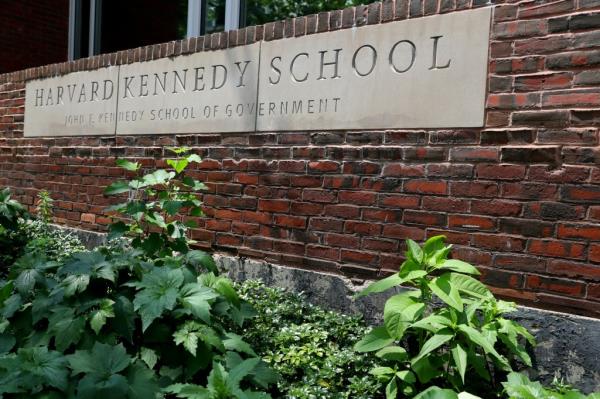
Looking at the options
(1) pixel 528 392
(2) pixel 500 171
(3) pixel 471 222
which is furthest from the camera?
(3) pixel 471 222

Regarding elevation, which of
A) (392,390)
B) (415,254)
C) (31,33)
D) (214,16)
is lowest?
(392,390)

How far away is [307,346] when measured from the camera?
10.2ft

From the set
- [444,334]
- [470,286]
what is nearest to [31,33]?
[470,286]

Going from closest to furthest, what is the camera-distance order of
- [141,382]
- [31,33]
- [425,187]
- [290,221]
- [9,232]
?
[141,382], [425,187], [290,221], [9,232], [31,33]

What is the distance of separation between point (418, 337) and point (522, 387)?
0.62 metres

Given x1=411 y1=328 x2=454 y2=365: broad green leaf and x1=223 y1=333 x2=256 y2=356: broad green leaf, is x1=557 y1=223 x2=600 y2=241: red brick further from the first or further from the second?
x1=223 y1=333 x2=256 y2=356: broad green leaf

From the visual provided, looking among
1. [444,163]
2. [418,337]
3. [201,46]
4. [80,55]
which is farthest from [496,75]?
[80,55]

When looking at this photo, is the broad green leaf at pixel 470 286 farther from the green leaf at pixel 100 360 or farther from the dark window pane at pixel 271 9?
the dark window pane at pixel 271 9

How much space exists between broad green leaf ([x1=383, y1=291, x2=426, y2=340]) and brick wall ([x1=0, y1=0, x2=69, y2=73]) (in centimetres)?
767

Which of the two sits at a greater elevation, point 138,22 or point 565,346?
point 138,22

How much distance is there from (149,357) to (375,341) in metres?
1.06

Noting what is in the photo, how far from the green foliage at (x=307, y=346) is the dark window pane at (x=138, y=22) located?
18.2 ft

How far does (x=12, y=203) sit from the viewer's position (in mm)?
5027

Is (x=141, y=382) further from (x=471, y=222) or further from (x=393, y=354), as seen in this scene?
(x=471, y=222)
